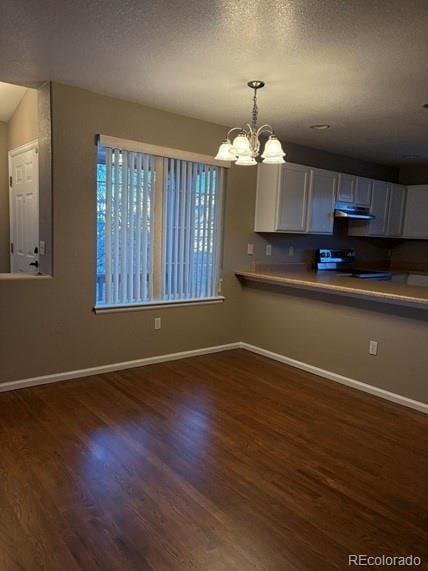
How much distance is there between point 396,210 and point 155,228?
3.81 meters

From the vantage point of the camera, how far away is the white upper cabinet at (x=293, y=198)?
14.7ft

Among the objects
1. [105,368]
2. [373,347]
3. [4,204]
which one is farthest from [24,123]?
[373,347]

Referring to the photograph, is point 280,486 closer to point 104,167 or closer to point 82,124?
point 104,167

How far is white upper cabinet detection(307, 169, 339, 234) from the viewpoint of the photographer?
4.75 m

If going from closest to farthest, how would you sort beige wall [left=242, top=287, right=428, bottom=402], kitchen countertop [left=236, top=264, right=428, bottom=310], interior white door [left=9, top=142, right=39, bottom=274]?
kitchen countertop [left=236, top=264, right=428, bottom=310], beige wall [left=242, top=287, right=428, bottom=402], interior white door [left=9, top=142, right=39, bottom=274]

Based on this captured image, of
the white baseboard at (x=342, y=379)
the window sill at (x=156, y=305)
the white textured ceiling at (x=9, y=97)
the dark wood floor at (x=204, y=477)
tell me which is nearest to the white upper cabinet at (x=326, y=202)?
the window sill at (x=156, y=305)

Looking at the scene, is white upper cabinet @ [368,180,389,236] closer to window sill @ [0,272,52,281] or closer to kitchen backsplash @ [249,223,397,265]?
kitchen backsplash @ [249,223,397,265]

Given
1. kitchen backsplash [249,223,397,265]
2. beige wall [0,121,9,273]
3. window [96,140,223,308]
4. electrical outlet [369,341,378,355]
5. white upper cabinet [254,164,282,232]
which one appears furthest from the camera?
kitchen backsplash [249,223,397,265]

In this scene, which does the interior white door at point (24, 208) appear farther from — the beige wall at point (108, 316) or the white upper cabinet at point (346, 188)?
the white upper cabinet at point (346, 188)

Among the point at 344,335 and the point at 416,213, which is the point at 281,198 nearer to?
the point at 344,335

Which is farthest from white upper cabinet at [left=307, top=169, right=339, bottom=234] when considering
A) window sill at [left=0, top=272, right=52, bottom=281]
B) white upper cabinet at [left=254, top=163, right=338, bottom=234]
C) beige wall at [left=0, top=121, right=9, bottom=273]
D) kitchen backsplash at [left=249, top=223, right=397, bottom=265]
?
beige wall at [left=0, top=121, right=9, bottom=273]

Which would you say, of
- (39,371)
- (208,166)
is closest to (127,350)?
(39,371)

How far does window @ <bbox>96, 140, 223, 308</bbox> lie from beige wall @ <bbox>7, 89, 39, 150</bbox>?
91 cm

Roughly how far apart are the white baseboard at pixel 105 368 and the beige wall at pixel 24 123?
Answer: 2.25 metres
